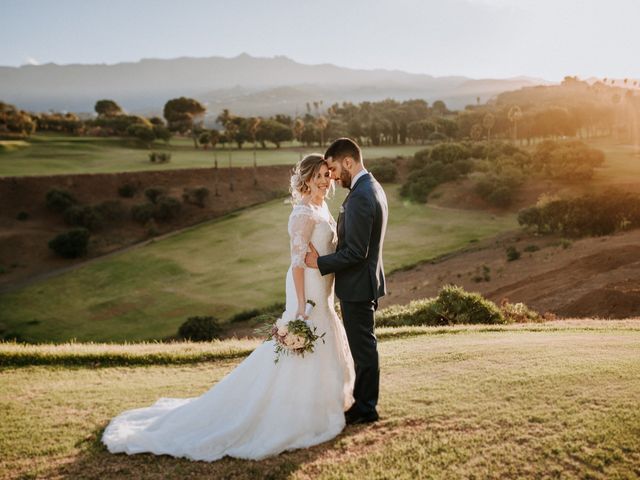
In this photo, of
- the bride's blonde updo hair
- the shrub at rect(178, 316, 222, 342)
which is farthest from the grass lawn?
the shrub at rect(178, 316, 222, 342)

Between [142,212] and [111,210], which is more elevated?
[111,210]

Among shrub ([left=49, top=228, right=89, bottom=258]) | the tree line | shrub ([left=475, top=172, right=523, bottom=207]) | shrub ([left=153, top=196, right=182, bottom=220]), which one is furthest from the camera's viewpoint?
the tree line

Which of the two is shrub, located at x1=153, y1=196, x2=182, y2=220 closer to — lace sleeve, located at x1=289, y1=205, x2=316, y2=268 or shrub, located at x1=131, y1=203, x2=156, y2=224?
shrub, located at x1=131, y1=203, x2=156, y2=224

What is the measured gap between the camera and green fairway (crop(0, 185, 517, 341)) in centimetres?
3569

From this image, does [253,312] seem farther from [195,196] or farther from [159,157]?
[159,157]

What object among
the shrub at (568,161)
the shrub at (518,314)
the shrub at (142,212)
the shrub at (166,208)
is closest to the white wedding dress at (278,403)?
the shrub at (518,314)

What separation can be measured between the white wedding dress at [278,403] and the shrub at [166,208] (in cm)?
5785

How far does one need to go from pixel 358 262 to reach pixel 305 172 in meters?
1.36

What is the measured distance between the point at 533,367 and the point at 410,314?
35.8ft

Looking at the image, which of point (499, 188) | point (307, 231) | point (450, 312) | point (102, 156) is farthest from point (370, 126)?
point (307, 231)

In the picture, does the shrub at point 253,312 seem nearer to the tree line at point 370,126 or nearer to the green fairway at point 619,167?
A: the green fairway at point 619,167

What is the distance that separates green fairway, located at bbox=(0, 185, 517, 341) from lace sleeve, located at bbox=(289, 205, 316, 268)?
28.2 meters

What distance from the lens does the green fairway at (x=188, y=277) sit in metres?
35.7

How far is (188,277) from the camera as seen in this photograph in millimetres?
44344
